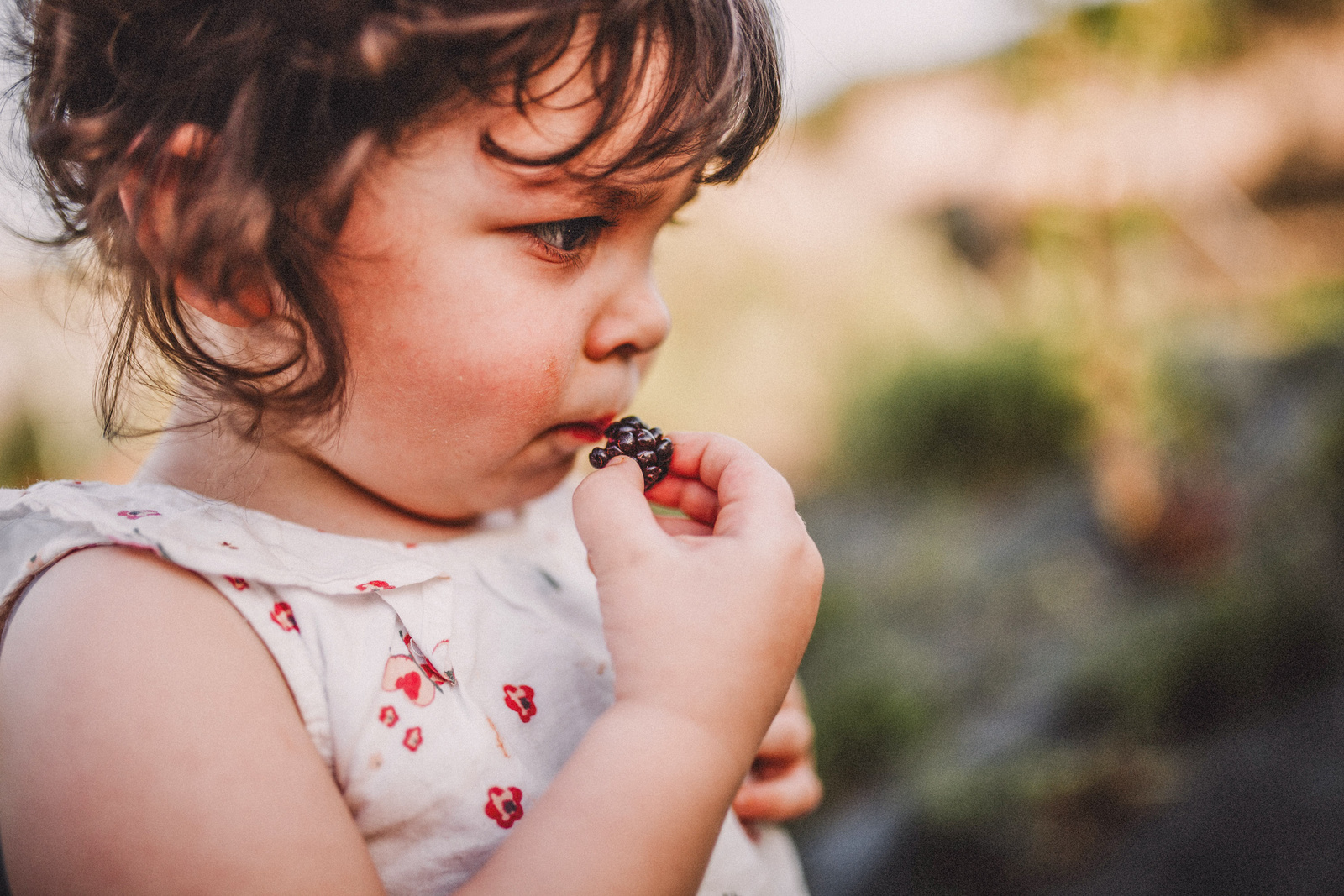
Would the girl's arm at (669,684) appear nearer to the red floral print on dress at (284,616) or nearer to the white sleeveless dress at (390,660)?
the white sleeveless dress at (390,660)

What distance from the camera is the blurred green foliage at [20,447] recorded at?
378 cm

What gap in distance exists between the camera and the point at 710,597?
83 centimetres

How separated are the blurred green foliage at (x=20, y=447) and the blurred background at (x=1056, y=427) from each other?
1 cm

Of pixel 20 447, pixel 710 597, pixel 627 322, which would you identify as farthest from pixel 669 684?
pixel 20 447

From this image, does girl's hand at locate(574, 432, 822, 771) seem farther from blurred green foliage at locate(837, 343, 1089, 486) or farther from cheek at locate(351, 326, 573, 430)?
blurred green foliage at locate(837, 343, 1089, 486)

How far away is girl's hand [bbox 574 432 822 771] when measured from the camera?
2.62 feet

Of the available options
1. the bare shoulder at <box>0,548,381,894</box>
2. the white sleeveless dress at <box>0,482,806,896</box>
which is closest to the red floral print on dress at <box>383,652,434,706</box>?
the white sleeveless dress at <box>0,482,806,896</box>

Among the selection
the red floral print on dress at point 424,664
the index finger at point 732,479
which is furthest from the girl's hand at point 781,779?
the red floral print on dress at point 424,664

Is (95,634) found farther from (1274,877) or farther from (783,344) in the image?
(783,344)

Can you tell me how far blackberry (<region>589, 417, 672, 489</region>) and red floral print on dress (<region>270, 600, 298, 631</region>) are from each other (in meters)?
0.35

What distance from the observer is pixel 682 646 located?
2.64 feet

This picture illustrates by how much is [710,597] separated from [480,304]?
1.27 ft

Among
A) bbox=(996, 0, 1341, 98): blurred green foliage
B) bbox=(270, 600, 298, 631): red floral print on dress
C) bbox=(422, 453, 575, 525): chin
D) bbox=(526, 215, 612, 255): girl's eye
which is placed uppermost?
bbox=(996, 0, 1341, 98): blurred green foliage

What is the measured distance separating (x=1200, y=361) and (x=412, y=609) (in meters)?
4.67
